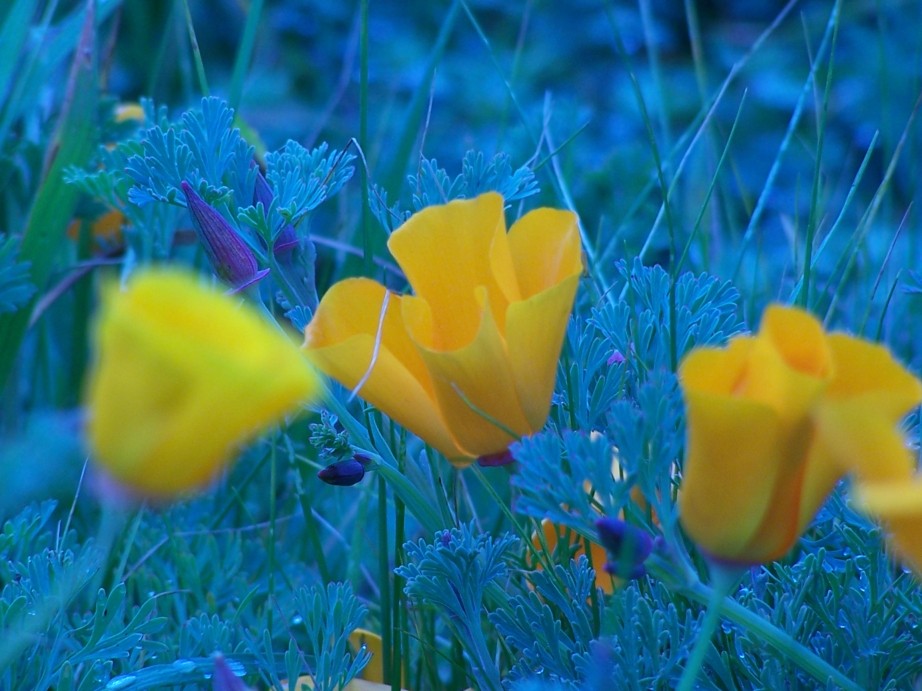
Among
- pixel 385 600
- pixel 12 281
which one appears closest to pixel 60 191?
pixel 12 281

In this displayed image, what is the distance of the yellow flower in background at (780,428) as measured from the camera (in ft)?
1.20

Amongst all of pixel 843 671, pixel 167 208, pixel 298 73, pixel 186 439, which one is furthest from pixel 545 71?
pixel 186 439

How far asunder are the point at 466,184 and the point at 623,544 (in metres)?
0.31

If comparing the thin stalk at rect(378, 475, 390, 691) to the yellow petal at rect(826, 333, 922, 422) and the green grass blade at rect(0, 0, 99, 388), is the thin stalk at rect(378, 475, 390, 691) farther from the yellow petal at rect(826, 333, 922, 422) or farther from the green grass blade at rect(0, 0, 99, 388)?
the green grass blade at rect(0, 0, 99, 388)

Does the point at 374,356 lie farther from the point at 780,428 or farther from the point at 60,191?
the point at 60,191

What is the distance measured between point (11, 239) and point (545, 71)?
6.69 feet

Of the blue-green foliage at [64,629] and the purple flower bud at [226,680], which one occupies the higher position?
the purple flower bud at [226,680]

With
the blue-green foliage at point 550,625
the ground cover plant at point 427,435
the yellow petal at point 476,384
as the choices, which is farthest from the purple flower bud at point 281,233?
the blue-green foliage at point 550,625

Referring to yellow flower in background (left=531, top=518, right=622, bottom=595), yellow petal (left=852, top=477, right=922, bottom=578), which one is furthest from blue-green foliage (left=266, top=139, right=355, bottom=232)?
yellow petal (left=852, top=477, right=922, bottom=578)

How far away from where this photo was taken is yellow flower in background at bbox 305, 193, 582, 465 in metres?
0.48

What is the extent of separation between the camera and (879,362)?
383 mm

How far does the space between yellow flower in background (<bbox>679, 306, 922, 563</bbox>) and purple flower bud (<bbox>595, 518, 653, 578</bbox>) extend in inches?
0.8

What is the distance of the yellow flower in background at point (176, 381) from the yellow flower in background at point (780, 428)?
0.15 metres

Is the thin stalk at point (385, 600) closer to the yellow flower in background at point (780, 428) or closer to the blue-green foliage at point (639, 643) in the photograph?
the blue-green foliage at point (639, 643)
